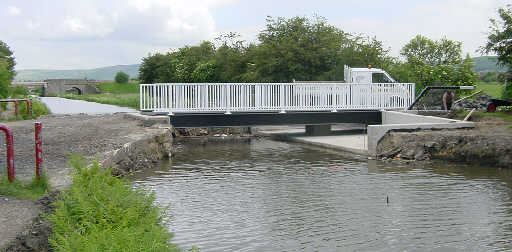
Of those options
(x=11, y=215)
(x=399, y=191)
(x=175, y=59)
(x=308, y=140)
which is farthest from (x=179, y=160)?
(x=175, y=59)

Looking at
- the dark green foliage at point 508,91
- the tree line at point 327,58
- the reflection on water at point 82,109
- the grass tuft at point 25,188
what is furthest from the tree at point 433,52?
the grass tuft at point 25,188

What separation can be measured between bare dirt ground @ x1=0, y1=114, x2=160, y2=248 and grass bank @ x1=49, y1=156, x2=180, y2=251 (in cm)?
52

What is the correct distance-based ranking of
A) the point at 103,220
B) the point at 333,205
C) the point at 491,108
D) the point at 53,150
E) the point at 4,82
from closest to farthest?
the point at 103,220 < the point at 333,205 < the point at 53,150 < the point at 491,108 < the point at 4,82

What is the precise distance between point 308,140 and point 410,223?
17126 millimetres

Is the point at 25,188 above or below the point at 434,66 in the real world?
below

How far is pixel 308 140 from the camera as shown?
28.6m

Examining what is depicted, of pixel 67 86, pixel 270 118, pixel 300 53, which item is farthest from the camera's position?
pixel 67 86

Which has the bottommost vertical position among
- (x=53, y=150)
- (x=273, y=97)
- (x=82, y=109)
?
(x=53, y=150)

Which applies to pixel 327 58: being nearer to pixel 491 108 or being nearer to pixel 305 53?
pixel 305 53

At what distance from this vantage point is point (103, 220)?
7.65 meters

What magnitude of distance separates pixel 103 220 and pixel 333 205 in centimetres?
672

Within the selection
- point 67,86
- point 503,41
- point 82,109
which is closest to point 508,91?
point 503,41

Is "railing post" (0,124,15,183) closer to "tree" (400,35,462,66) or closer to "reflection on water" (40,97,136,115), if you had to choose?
"reflection on water" (40,97,136,115)

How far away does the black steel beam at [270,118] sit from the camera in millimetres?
28062
